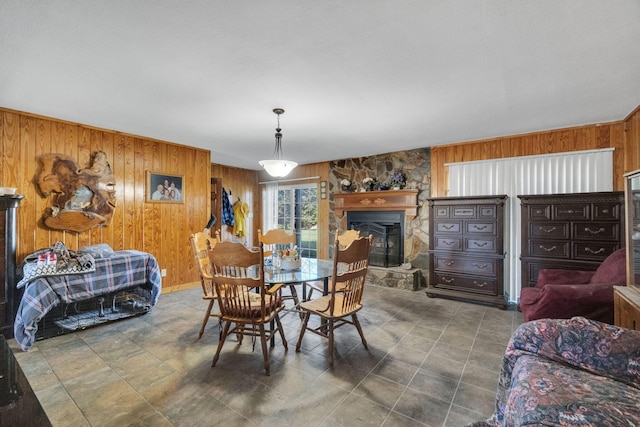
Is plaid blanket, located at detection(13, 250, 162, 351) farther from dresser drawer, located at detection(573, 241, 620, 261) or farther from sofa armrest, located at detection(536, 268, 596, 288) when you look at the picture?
dresser drawer, located at detection(573, 241, 620, 261)

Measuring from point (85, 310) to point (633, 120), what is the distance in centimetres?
677

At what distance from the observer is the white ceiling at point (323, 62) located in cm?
161

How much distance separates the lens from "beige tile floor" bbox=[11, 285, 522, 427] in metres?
1.72

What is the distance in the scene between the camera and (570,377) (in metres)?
1.22

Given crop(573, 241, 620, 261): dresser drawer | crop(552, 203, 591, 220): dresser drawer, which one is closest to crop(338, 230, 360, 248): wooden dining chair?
crop(552, 203, 591, 220): dresser drawer

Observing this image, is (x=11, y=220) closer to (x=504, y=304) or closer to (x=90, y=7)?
(x=90, y=7)

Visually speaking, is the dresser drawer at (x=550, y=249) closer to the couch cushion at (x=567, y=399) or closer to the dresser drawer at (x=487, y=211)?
the dresser drawer at (x=487, y=211)

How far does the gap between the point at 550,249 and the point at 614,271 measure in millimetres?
1094

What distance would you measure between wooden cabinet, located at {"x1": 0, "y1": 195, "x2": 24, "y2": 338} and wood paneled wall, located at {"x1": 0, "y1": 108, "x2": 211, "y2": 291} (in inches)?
19.3

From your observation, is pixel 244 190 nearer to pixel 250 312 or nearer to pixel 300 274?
pixel 300 274

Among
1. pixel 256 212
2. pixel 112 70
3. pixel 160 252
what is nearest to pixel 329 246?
pixel 256 212

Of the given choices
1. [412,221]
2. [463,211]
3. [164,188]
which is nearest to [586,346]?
[463,211]

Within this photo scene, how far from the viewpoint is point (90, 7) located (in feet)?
5.13

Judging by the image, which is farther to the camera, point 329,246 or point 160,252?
point 329,246
